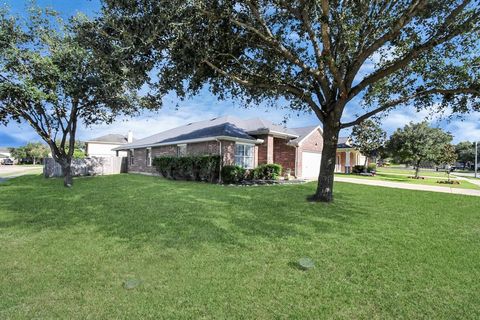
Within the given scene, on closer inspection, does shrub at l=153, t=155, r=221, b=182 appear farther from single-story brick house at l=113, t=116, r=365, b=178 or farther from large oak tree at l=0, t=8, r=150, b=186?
large oak tree at l=0, t=8, r=150, b=186

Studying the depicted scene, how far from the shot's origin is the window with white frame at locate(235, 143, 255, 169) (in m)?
18.0

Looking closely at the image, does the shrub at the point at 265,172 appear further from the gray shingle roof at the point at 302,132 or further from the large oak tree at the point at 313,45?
the large oak tree at the point at 313,45

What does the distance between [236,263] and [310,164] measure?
1975 cm

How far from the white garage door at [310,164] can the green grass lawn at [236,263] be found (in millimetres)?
13977

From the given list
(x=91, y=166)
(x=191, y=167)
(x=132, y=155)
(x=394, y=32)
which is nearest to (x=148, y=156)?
(x=132, y=155)

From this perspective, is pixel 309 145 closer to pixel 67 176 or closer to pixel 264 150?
pixel 264 150

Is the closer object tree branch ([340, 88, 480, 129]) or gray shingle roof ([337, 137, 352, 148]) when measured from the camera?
tree branch ([340, 88, 480, 129])

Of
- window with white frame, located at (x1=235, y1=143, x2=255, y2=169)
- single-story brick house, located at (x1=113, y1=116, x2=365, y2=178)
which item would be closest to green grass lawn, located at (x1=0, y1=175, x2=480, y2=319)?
single-story brick house, located at (x1=113, y1=116, x2=365, y2=178)

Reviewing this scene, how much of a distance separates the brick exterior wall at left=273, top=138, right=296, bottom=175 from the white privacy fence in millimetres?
16561

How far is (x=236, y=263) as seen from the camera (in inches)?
169

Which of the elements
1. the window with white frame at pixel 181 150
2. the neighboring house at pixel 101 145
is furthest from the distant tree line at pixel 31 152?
the window with white frame at pixel 181 150

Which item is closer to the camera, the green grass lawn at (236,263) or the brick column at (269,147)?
the green grass lawn at (236,263)

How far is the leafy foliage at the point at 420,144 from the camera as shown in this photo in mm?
26312

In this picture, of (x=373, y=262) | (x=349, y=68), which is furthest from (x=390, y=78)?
(x=373, y=262)
